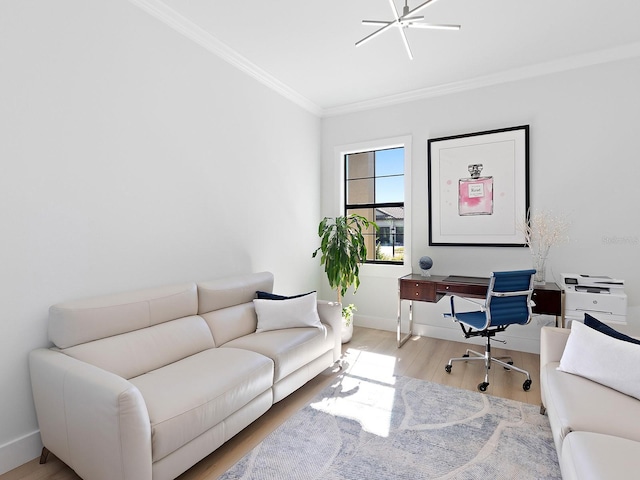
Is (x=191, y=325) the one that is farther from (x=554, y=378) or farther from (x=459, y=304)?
(x=459, y=304)

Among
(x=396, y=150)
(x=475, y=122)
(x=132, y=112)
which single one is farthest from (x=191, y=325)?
(x=475, y=122)

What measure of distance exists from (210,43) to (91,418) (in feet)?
9.47

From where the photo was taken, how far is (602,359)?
185 cm

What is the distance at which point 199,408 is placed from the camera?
5.69 ft

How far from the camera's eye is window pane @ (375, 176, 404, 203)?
4.33m

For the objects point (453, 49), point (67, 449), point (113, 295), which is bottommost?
point (67, 449)

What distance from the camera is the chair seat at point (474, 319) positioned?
289 centimetres

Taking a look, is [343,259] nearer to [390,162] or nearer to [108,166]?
[390,162]

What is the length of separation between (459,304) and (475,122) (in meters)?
2.04

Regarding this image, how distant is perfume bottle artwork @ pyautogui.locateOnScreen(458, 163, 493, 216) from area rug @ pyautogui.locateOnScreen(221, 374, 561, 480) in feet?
6.38

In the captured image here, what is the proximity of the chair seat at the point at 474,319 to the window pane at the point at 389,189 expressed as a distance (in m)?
1.70

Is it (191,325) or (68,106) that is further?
(191,325)

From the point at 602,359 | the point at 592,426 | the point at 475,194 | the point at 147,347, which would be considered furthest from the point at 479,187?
the point at 147,347

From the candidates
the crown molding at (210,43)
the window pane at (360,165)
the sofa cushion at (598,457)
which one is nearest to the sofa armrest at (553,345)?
the sofa cushion at (598,457)
